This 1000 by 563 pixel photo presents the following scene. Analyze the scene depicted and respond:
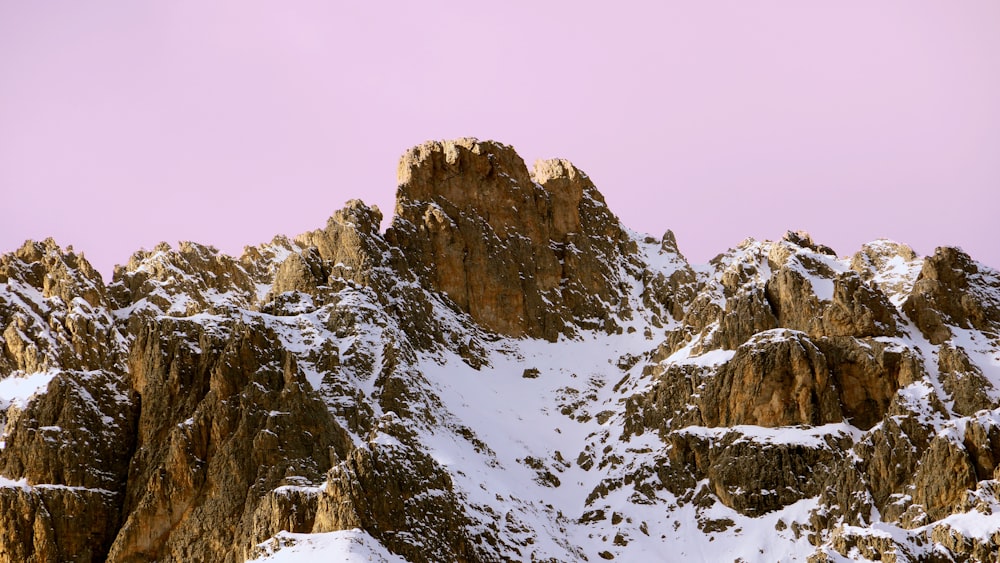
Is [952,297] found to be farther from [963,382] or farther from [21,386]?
[21,386]

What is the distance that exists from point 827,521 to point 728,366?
24.0 meters

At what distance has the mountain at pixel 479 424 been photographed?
133m

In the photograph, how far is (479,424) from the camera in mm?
163000

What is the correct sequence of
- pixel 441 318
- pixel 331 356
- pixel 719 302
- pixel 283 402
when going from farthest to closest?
pixel 441 318 < pixel 719 302 < pixel 331 356 < pixel 283 402

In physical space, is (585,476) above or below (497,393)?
below

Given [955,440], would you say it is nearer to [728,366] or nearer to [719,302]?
[728,366]

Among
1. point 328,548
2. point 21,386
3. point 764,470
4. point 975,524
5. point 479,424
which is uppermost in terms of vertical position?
point 21,386

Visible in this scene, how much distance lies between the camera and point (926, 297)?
16238 centimetres

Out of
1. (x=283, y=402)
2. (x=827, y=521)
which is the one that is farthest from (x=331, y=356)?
(x=827, y=521)

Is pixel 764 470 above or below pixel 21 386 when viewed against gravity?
below

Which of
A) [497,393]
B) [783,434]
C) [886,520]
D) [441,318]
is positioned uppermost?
[441,318]

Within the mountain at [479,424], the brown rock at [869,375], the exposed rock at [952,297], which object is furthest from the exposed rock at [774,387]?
the exposed rock at [952,297]

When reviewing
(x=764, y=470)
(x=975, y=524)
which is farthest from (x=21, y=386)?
(x=975, y=524)

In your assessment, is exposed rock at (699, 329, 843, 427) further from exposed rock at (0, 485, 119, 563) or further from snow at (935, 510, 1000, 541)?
exposed rock at (0, 485, 119, 563)
